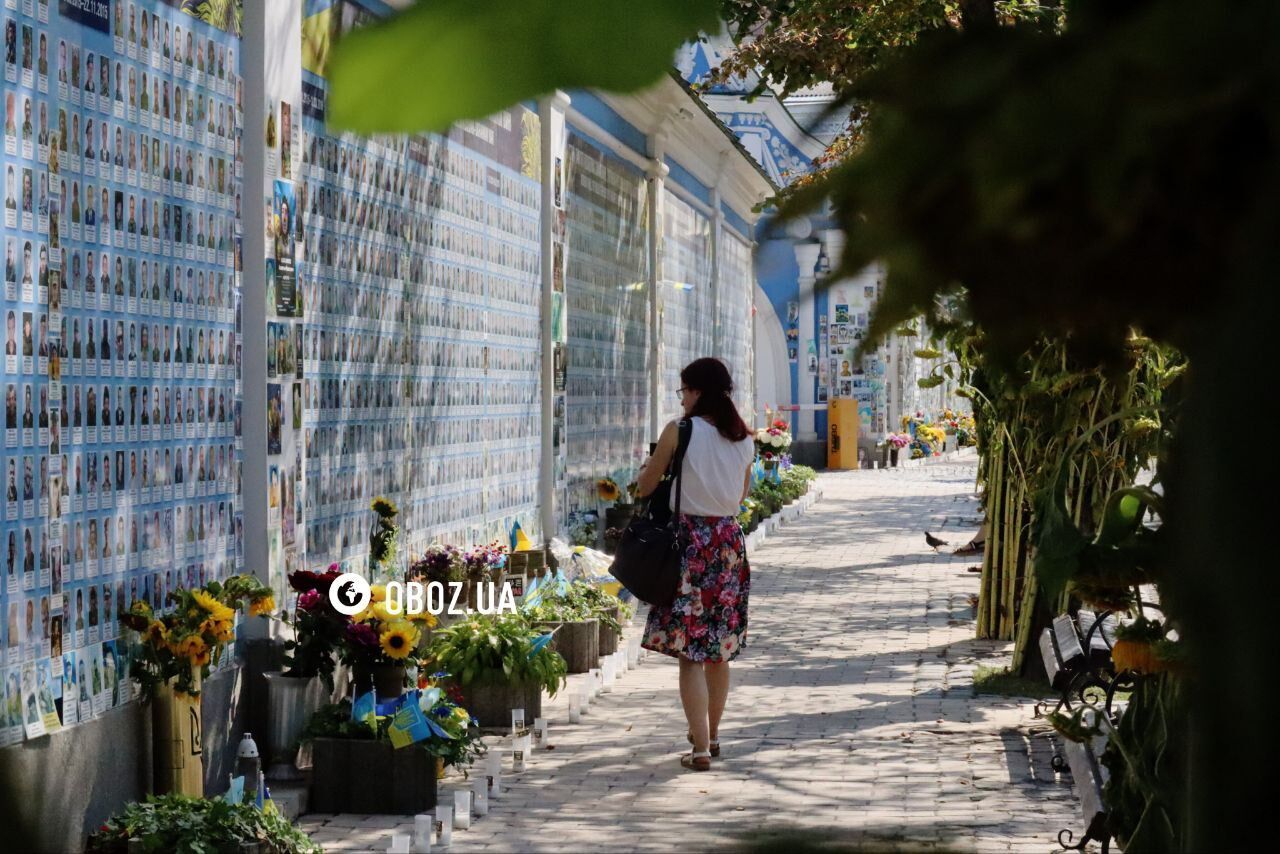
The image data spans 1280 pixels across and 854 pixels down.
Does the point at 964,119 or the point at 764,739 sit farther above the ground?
the point at 964,119

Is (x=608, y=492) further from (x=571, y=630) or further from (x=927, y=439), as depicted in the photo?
(x=927, y=439)

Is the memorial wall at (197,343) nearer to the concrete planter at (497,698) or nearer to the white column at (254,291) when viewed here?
the white column at (254,291)

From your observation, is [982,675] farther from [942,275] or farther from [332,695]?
[942,275]

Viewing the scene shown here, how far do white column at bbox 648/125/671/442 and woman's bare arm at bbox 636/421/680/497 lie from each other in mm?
10125

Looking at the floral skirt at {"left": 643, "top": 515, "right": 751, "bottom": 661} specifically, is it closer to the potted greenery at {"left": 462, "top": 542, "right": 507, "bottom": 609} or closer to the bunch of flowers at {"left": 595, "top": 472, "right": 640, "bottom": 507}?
the potted greenery at {"left": 462, "top": 542, "right": 507, "bottom": 609}

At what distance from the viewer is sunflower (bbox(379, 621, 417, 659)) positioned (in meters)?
7.36

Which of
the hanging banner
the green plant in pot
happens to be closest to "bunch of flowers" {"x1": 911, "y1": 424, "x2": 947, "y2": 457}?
the green plant in pot

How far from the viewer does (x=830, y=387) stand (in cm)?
3400

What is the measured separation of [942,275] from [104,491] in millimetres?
5978

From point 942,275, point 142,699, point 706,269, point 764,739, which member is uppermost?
point 706,269

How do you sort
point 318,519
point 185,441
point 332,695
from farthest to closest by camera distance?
point 318,519 < point 332,695 < point 185,441

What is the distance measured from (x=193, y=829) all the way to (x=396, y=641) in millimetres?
1929

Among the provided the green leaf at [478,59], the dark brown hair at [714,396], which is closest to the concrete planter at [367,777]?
the dark brown hair at [714,396]

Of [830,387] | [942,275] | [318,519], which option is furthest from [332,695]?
[830,387]
